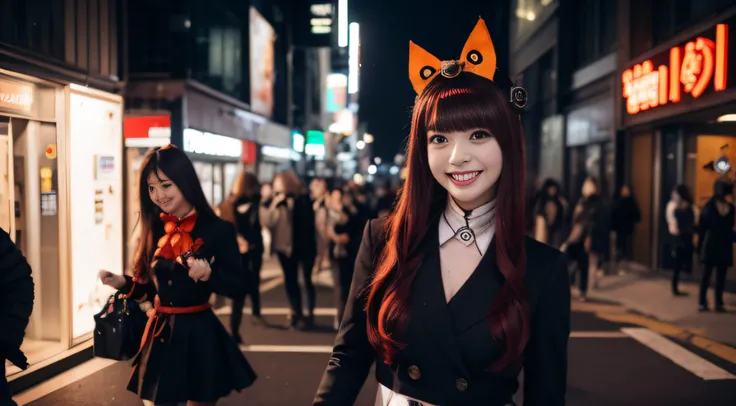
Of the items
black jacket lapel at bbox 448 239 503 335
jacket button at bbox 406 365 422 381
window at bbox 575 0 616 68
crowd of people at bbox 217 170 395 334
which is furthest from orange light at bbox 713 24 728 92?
jacket button at bbox 406 365 422 381

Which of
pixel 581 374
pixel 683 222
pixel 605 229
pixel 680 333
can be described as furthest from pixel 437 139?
pixel 683 222

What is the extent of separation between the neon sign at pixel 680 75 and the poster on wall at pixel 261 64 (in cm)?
992

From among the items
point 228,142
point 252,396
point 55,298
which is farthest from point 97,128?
point 228,142

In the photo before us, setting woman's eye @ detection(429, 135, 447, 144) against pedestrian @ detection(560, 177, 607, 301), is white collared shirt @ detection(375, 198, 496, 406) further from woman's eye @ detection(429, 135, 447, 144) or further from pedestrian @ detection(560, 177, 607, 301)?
pedestrian @ detection(560, 177, 607, 301)

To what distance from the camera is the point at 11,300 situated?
8.49 ft

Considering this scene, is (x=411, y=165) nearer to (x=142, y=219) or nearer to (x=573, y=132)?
(x=142, y=219)

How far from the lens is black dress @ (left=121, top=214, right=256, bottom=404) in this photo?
337cm

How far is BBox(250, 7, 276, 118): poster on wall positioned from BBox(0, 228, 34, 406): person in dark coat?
1534 cm

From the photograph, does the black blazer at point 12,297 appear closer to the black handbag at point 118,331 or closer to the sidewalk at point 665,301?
the black handbag at point 118,331

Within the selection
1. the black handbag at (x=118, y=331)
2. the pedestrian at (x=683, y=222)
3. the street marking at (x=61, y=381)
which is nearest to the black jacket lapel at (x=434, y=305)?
the black handbag at (x=118, y=331)

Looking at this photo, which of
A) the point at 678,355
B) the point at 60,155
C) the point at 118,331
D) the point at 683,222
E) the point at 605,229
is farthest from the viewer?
the point at 605,229

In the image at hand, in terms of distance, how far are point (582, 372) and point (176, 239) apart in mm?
4407

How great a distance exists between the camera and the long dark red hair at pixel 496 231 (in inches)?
73.9

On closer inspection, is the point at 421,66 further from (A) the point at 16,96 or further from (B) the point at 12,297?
(A) the point at 16,96
